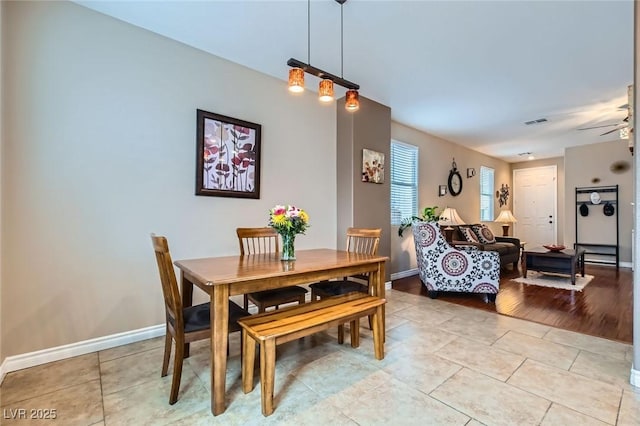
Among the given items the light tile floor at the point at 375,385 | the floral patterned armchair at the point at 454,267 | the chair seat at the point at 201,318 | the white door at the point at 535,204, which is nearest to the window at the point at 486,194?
the white door at the point at 535,204

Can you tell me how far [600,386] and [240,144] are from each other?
3.41 metres

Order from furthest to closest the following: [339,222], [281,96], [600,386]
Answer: [339,222] < [281,96] < [600,386]

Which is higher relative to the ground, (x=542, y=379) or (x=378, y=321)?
(x=378, y=321)

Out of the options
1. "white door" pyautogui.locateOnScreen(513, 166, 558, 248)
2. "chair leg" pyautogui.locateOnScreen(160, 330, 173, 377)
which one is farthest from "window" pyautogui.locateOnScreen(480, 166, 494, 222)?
"chair leg" pyautogui.locateOnScreen(160, 330, 173, 377)

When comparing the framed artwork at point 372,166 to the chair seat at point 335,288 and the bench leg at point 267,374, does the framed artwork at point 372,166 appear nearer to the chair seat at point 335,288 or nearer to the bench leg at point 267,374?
the chair seat at point 335,288

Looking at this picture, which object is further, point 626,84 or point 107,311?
point 626,84

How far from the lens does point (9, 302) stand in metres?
2.08

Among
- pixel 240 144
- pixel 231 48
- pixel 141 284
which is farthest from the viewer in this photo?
pixel 240 144

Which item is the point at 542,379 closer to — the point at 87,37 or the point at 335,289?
the point at 335,289

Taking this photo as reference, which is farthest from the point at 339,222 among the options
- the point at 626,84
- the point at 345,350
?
the point at 626,84

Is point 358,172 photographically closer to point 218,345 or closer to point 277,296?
point 277,296

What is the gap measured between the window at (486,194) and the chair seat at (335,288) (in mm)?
5978

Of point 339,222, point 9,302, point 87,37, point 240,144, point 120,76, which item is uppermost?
point 87,37

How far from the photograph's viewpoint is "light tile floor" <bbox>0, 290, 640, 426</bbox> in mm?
1600
